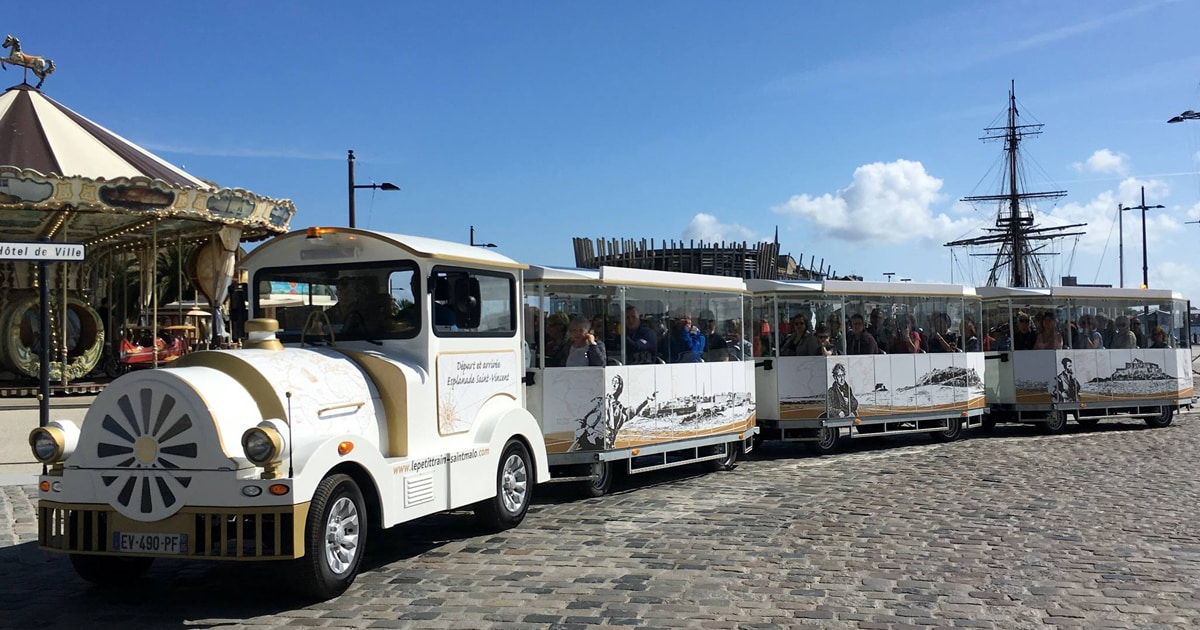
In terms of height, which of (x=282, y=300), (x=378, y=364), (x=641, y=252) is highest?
(x=641, y=252)

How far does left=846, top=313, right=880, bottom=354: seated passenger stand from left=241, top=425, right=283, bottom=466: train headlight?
1123cm

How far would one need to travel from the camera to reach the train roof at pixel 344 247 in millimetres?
8086

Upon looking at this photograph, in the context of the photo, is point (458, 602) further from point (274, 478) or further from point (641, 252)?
point (641, 252)

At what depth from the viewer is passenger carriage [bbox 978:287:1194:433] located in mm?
18438

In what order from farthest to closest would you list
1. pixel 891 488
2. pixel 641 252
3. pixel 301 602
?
pixel 641 252, pixel 891 488, pixel 301 602

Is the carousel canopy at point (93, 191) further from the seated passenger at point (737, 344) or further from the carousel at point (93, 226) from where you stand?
A: the seated passenger at point (737, 344)

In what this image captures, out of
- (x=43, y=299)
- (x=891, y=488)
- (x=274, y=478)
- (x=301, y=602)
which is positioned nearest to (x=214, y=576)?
(x=301, y=602)

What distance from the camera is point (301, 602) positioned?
659 centimetres

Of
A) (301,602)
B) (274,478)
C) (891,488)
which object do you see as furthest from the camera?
(891,488)

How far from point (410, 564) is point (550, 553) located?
1107 millimetres

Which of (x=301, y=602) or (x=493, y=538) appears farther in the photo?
(x=493, y=538)

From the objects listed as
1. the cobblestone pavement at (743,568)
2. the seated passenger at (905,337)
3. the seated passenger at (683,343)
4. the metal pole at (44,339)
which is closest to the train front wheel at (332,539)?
the cobblestone pavement at (743,568)

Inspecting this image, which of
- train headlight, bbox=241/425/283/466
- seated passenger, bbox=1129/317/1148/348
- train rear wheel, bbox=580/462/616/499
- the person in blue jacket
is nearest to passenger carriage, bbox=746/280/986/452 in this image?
the person in blue jacket

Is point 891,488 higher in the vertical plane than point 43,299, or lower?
lower
